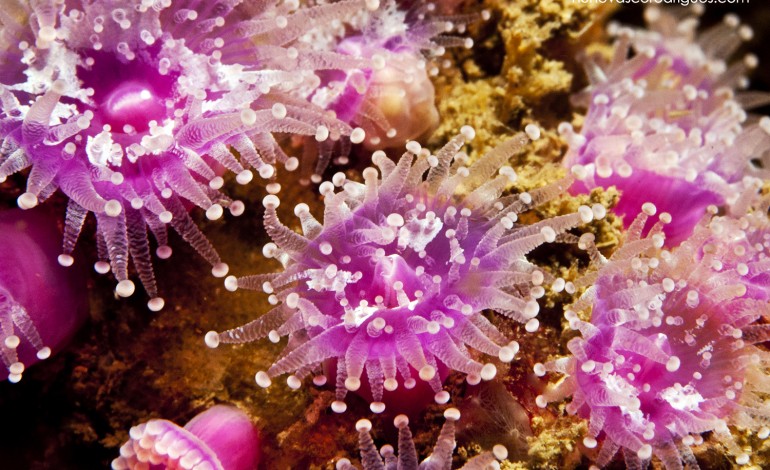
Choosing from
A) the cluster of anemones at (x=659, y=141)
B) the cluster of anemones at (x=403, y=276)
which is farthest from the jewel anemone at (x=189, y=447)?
the cluster of anemones at (x=659, y=141)

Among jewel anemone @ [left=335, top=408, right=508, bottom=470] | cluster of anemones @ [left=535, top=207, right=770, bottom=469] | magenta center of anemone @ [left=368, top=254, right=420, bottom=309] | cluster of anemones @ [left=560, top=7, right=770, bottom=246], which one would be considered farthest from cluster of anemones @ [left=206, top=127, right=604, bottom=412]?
cluster of anemones @ [left=560, top=7, right=770, bottom=246]

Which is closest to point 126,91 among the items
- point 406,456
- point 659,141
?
point 406,456

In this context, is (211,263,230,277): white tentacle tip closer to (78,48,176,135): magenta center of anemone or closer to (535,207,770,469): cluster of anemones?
(78,48,176,135): magenta center of anemone

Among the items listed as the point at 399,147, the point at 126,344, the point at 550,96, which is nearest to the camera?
the point at 126,344

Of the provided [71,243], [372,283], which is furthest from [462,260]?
[71,243]

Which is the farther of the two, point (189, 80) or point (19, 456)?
point (19, 456)

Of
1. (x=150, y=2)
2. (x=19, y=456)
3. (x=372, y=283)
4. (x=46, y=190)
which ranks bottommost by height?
(x=19, y=456)

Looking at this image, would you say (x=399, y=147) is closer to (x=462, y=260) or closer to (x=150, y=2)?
(x=462, y=260)
